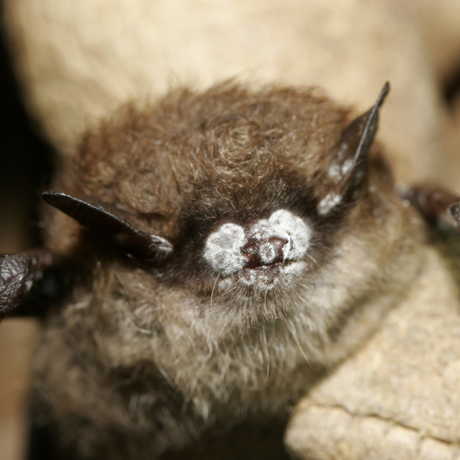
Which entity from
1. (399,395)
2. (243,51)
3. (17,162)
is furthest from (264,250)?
(17,162)

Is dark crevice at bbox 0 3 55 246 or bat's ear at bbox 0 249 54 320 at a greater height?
dark crevice at bbox 0 3 55 246

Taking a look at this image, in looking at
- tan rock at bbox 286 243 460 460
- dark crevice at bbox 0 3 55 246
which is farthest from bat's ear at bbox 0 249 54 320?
dark crevice at bbox 0 3 55 246

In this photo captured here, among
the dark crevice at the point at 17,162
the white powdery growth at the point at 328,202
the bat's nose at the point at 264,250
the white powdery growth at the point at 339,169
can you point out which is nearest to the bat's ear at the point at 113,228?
the bat's nose at the point at 264,250

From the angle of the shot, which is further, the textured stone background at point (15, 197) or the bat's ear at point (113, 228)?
the textured stone background at point (15, 197)

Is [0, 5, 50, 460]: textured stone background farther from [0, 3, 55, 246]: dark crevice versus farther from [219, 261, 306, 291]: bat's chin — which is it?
[219, 261, 306, 291]: bat's chin

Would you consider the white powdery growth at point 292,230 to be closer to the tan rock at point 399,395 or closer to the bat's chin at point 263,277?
the bat's chin at point 263,277

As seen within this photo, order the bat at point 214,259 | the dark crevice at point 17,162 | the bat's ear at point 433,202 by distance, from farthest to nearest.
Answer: the dark crevice at point 17,162
the bat's ear at point 433,202
the bat at point 214,259
